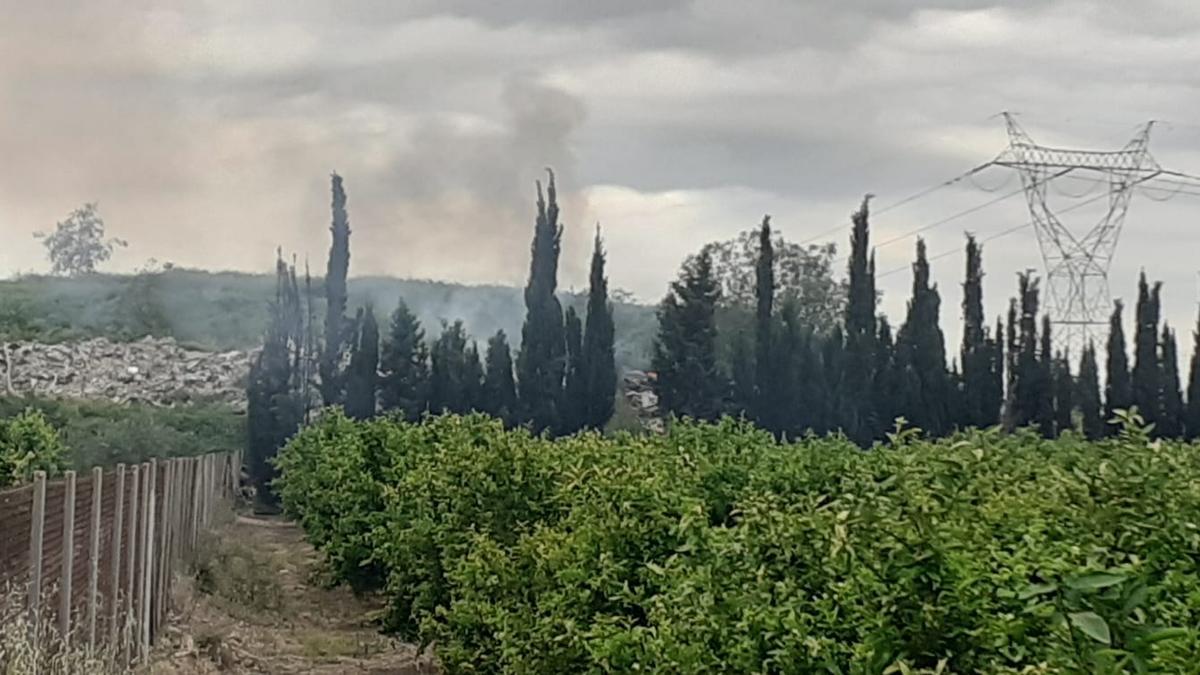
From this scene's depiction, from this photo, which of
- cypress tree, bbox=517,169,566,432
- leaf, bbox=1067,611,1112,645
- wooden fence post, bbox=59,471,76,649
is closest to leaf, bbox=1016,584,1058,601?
leaf, bbox=1067,611,1112,645

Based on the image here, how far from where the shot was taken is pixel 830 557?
6062mm

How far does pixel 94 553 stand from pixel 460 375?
5030cm

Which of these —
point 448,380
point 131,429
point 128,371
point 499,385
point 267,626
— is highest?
point 128,371

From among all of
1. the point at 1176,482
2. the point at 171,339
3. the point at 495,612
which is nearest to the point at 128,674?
the point at 495,612

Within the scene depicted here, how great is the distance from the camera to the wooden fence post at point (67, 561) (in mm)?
9820

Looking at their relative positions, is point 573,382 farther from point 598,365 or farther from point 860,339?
point 860,339

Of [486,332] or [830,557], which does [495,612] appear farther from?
[486,332]

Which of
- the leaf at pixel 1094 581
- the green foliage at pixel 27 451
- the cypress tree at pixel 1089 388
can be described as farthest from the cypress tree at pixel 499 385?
the leaf at pixel 1094 581

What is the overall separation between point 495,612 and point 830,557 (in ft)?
22.0

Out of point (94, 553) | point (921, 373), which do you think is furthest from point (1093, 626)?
point (921, 373)

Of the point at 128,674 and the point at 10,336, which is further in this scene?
the point at 10,336

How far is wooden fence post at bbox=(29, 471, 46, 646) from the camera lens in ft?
29.4

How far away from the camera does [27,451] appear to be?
76.0ft

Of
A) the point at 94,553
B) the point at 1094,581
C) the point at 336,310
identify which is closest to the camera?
the point at 1094,581
